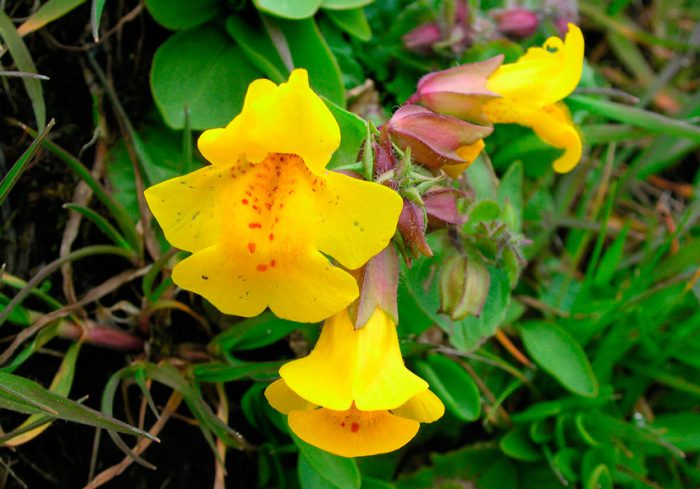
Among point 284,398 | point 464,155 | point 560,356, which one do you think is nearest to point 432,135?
point 464,155

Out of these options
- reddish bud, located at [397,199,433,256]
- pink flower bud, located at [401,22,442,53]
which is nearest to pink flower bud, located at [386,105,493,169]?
reddish bud, located at [397,199,433,256]

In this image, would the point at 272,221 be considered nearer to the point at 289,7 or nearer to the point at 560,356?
→ the point at 289,7

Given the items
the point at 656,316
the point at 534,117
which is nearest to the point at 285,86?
the point at 534,117

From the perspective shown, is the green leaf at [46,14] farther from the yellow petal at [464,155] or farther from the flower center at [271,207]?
the yellow petal at [464,155]

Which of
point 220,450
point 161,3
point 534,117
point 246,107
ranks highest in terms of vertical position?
point 246,107

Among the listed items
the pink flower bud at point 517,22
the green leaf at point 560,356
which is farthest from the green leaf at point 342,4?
the green leaf at point 560,356

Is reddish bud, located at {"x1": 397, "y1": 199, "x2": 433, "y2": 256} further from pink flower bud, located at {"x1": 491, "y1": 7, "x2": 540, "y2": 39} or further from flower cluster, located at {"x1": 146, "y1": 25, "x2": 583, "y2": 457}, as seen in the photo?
pink flower bud, located at {"x1": 491, "y1": 7, "x2": 540, "y2": 39}

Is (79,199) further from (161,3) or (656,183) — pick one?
(656,183)
